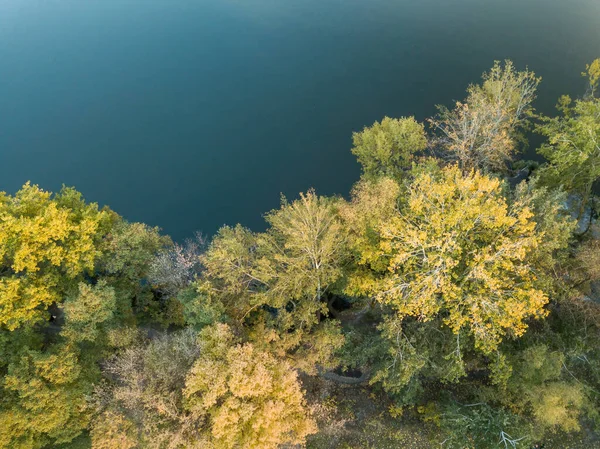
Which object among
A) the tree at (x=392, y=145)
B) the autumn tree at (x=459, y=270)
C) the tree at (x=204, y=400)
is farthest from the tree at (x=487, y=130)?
the tree at (x=204, y=400)

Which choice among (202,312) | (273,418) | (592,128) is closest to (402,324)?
(273,418)

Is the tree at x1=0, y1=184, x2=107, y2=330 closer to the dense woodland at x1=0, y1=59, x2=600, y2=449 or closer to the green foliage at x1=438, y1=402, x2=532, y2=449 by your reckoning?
the dense woodland at x1=0, y1=59, x2=600, y2=449

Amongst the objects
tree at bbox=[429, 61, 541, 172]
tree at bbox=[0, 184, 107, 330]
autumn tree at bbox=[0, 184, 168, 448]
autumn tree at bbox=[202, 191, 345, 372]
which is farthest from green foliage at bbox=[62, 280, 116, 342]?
tree at bbox=[429, 61, 541, 172]

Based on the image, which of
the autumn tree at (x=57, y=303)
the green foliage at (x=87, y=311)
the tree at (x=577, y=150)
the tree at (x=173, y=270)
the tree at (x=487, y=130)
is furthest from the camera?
the tree at (x=487, y=130)

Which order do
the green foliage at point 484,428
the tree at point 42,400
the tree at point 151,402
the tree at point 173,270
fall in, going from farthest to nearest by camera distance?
the tree at point 173,270
the tree at point 42,400
the green foliage at point 484,428
the tree at point 151,402

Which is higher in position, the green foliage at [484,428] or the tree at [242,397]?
the tree at [242,397]

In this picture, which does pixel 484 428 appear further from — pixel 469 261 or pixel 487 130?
pixel 487 130

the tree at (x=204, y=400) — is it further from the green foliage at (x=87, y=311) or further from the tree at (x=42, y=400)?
the green foliage at (x=87, y=311)
